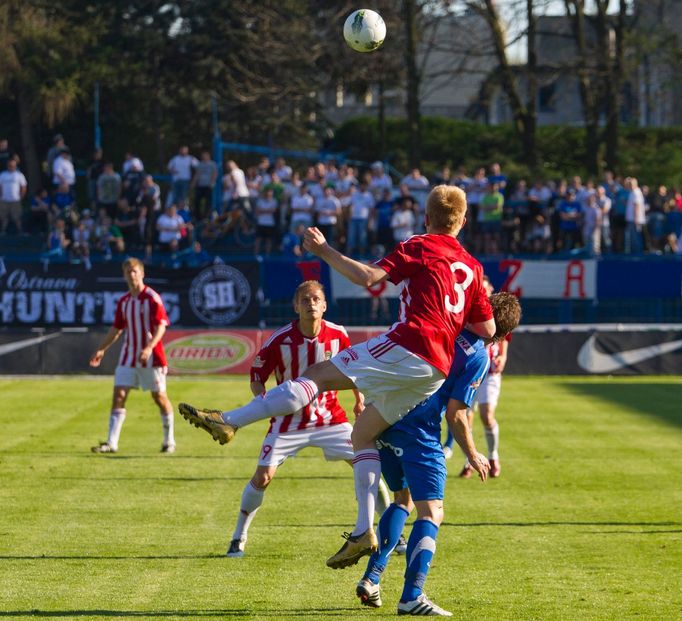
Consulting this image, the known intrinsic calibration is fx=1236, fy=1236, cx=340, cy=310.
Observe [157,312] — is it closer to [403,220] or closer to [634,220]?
[403,220]

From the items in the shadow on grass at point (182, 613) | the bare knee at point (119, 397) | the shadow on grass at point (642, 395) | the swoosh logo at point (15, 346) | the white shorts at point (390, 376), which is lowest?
the shadow on grass at point (642, 395)

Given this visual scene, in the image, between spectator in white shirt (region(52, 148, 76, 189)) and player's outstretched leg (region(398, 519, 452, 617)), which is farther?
spectator in white shirt (region(52, 148, 76, 189))

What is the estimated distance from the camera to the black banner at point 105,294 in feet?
89.6

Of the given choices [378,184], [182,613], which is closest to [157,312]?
[182,613]

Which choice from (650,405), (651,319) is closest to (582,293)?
(651,319)

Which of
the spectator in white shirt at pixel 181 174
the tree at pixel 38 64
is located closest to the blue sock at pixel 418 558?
the spectator in white shirt at pixel 181 174

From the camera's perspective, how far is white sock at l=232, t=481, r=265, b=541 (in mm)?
8945

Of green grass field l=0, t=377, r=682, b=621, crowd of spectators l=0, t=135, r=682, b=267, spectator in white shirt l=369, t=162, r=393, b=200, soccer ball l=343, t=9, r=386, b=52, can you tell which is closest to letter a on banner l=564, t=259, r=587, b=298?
crowd of spectators l=0, t=135, r=682, b=267

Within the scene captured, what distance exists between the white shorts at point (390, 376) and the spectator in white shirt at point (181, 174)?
24786 millimetres

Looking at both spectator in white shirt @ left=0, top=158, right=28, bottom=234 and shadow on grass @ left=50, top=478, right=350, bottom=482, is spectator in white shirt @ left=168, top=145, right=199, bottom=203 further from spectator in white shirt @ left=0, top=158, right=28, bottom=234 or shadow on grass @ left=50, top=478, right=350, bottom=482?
shadow on grass @ left=50, top=478, right=350, bottom=482

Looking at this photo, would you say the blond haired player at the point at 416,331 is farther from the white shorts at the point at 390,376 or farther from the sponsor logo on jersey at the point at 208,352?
the sponsor logo on jersey at the point at 208,352

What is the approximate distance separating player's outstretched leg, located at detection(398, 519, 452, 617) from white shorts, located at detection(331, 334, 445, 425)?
0.64m

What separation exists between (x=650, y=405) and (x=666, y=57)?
2368 cm

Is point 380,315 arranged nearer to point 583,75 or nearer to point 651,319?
point 651,319
